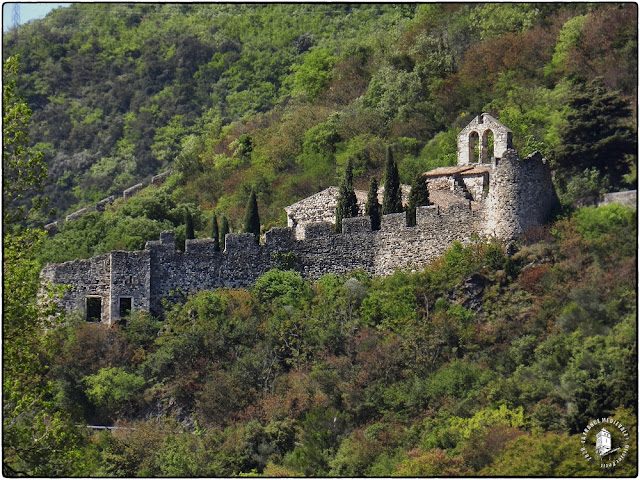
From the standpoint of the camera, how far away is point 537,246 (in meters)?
48.5

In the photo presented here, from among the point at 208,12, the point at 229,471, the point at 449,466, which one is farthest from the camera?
the point at 208,12

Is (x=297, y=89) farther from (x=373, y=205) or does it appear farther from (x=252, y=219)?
(x=373, y=205)

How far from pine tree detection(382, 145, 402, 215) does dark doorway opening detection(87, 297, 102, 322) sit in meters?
9.26


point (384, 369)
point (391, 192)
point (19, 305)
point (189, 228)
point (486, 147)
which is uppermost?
point (486, 147)

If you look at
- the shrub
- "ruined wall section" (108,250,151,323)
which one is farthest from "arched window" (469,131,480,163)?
the shrub

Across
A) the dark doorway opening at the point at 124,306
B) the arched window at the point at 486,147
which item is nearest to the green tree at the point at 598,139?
the arched window at the point at 486,147

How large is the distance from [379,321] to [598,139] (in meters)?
8.64

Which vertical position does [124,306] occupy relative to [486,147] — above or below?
below

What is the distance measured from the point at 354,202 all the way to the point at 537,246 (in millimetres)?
8098

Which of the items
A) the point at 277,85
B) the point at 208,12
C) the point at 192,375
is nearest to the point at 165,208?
the point at 192,375

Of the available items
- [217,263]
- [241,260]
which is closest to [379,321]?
[241,260]

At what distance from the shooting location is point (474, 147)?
58.2 metres

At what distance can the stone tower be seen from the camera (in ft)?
178

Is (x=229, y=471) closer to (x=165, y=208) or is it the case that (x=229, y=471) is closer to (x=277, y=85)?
(x=165, y=208)
